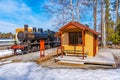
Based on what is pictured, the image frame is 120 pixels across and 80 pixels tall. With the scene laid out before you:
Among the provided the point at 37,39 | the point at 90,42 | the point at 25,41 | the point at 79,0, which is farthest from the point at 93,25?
the point at 90,42

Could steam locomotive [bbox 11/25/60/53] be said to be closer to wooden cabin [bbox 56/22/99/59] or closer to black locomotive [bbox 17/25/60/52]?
black locomotive [bbox 17/25/60/52]

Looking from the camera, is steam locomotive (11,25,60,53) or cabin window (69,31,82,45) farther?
steam locomotive (11,25,60,53)

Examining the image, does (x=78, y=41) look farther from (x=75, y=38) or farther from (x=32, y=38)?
(x=32, y=38)

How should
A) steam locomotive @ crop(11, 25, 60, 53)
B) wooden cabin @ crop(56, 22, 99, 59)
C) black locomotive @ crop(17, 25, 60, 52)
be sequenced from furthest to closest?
black locomotive @ crop(17, 25, 60, 52) < steam locomotive @ crop(11, 25, 60, 53) < wooden cabin @ crop(56, 22, 99, 59)

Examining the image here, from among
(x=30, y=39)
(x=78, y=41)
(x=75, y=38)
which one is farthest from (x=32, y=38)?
(x=78, y=41)

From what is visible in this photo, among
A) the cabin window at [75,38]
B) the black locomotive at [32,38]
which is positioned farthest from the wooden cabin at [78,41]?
the black locomotive at [32,38]

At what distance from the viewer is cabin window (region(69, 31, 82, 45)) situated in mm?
12953

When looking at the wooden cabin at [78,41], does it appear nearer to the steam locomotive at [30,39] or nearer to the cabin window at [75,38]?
the cabin window at [75,38]

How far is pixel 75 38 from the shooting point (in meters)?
13.2

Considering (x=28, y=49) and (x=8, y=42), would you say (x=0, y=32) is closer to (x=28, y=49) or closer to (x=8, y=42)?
(x=8, y=42)

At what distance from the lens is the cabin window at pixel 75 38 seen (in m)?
13.0

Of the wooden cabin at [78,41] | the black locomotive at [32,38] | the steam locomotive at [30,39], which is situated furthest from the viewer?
the black locomotive at [32,38]

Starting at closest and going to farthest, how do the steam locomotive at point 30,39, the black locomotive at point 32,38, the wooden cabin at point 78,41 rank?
the wooden cabin at point 78,41
the steam locomotive at point 30,39
the black locomotive at point 32,38

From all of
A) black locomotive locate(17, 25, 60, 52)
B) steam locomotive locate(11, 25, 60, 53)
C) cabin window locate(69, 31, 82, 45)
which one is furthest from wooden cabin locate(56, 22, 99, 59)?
black locomotive locate(17, 25, 60, 52)
